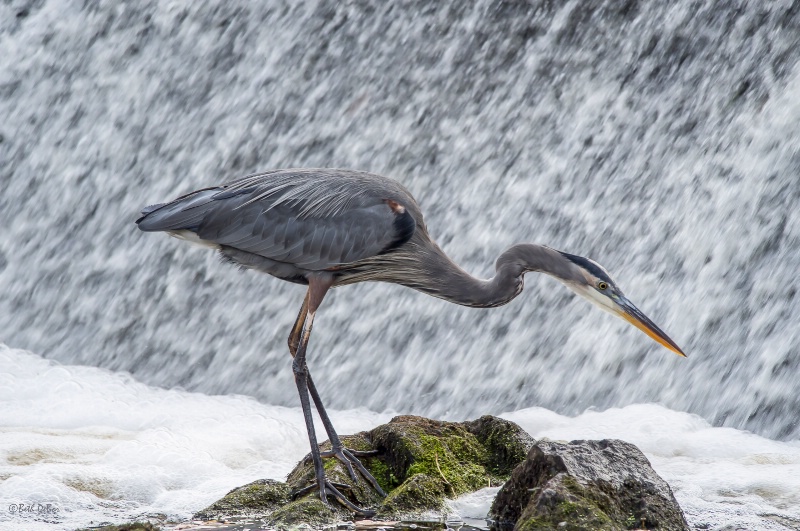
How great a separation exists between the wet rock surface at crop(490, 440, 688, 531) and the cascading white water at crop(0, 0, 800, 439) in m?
3.38

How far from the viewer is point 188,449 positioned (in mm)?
6902

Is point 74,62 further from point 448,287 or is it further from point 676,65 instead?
point 448,287

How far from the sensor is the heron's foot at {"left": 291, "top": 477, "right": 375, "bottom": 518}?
4.58m

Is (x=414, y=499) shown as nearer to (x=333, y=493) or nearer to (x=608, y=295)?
(x=333, y=493)

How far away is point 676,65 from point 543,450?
6.67 m

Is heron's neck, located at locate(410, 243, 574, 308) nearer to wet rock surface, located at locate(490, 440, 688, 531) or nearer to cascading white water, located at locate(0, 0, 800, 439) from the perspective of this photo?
wet rock surface, located at locate(490, 440, 688, 531)

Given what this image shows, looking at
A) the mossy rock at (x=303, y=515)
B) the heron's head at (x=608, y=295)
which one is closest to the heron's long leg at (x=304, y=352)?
the mossy rock at (x=303, y=515)

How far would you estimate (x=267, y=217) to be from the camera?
551 cm

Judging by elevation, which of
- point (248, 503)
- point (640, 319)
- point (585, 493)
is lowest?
point (248, 503)

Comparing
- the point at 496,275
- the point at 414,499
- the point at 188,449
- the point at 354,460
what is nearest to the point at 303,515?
the point at 414,499

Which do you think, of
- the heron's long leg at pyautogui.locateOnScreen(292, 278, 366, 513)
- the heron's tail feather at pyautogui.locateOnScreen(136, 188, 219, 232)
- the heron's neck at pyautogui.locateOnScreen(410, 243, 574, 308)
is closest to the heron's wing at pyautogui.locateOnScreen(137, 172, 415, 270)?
the heron's tail feather at pyautogui.locateOnScreen(136, 188, 219, 232)

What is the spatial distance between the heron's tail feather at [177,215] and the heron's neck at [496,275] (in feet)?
4.29

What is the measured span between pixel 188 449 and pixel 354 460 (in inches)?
93.2

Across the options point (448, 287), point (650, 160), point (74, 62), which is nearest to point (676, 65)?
point (650, 160)
